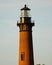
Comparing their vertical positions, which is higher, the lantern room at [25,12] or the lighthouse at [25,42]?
the lantern room at [25,12]

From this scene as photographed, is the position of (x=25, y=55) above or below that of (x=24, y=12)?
below

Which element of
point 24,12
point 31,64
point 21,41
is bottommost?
point 31,64

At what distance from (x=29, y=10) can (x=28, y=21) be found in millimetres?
1620

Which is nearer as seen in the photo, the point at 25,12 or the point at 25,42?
the point at 25,42

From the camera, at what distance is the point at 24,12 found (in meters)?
47.5

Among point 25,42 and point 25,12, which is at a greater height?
point 25,12

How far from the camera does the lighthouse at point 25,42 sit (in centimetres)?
4647

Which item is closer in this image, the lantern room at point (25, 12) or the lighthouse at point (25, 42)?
the lighthouse at point (25, 42)

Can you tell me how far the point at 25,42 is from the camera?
4659 cm

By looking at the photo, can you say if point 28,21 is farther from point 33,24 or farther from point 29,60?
point 29,60

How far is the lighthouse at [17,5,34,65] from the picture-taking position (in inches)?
1829

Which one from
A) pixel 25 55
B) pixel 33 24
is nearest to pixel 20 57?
pixel 25 55

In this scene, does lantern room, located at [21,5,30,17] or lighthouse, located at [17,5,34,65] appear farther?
lantern room, located at [21,5,30,17]

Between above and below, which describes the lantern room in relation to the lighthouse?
above
